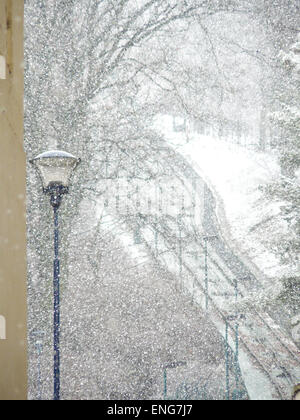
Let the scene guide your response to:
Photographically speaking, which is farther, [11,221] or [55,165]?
[55,165]

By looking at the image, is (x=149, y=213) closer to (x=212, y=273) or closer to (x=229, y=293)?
(x=229, y=293)

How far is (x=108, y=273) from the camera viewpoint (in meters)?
11.3

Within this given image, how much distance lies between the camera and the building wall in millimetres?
996

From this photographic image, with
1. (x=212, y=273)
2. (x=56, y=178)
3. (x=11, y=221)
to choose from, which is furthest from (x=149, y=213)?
(x=11, y=221)

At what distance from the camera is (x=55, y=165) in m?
4.50

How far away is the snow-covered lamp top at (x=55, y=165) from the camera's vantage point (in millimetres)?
4417

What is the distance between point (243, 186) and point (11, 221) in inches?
591

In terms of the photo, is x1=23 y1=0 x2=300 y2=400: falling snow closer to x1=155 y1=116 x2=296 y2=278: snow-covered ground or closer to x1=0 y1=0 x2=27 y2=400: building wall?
x1=155 y1=116 x2=296 y2=278: snow-covered ground

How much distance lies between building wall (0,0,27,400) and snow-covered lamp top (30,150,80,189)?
340 cm

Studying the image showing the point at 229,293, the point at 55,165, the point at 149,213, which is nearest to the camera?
the point at 55,165

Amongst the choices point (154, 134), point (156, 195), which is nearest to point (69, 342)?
point (154, 134)

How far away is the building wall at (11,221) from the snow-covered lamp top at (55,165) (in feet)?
11.2

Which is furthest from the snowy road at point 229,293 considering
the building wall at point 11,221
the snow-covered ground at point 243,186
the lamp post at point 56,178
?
the building wall at point 11,221
